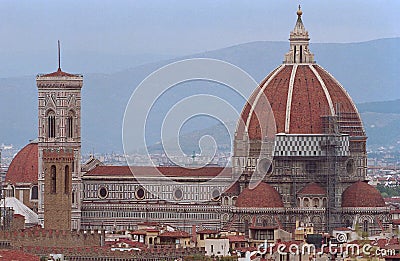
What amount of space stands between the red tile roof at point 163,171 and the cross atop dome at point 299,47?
7496mm

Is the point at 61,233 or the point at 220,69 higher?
the point at 220,69

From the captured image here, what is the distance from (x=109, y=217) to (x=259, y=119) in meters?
10.7

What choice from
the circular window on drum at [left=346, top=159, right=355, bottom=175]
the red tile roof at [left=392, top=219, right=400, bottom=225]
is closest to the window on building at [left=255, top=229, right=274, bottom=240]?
the red tile roof at [left=392, top=219, right=400, bottom=225]

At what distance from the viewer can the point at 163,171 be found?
131250 millimetres

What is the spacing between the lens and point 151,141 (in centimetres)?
16662

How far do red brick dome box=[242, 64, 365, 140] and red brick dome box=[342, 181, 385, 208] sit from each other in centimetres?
428

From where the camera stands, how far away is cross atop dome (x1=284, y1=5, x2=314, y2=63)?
5153 inches

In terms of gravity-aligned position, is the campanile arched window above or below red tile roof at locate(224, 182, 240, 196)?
above

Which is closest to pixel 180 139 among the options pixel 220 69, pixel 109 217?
pixel 220 69

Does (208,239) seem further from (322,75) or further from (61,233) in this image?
(322,75)

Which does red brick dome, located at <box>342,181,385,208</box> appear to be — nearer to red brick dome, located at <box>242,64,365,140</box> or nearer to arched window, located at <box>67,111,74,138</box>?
red brick dome, located at <box>242,64,365,140</box>

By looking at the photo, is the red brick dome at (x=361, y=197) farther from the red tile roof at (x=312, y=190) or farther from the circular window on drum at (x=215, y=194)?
the circular window on drum at (x=215, y=194)

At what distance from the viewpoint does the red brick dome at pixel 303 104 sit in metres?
126

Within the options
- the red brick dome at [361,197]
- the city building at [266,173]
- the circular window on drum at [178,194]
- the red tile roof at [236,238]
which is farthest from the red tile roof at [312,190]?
the red tile roof at [236,238]
